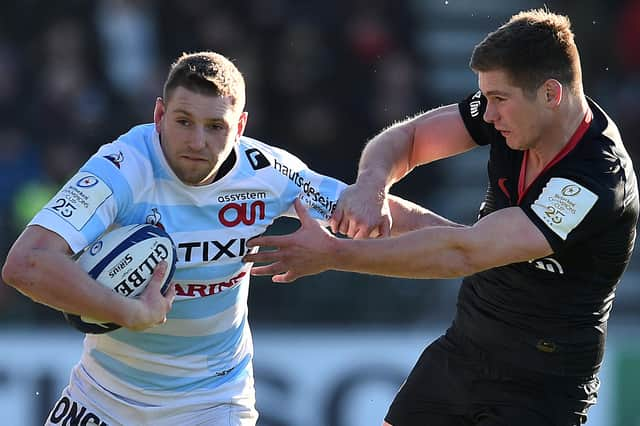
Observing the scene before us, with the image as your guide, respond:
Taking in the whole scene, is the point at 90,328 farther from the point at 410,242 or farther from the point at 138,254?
the point at 410,242

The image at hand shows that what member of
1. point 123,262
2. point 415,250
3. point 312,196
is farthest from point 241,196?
point 415,250

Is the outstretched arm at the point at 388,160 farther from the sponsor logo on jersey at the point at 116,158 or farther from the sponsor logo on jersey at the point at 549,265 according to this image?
the sponsor logo on jersey at the point at 116,158

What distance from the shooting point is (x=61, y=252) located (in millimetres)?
4754

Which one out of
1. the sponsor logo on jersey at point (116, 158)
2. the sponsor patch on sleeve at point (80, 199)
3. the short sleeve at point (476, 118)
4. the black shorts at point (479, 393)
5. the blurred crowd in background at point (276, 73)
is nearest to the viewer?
the sponsor patch on sleeve at point (80, 199)

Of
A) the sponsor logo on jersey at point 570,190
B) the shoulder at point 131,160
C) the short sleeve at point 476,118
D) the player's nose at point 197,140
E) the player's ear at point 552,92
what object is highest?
the player's ear at point 552,92

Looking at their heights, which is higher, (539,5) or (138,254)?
(539,5)

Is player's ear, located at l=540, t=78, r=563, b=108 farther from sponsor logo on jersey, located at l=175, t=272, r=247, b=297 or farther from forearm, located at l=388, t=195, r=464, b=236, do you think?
sponsor logo on jersey, located at l=175, t=272, r=247, b=297

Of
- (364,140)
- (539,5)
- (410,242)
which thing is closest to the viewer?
(410,242)

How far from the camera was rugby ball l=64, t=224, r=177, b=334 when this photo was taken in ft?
16.0

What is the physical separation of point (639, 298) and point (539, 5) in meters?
4.56

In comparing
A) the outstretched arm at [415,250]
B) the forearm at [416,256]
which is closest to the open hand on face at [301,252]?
the outstretched arm at [415,250]

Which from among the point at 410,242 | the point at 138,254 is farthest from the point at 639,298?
the point at 138,254

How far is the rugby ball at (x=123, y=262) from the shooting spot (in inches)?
192

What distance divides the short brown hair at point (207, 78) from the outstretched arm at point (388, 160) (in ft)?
2.32
